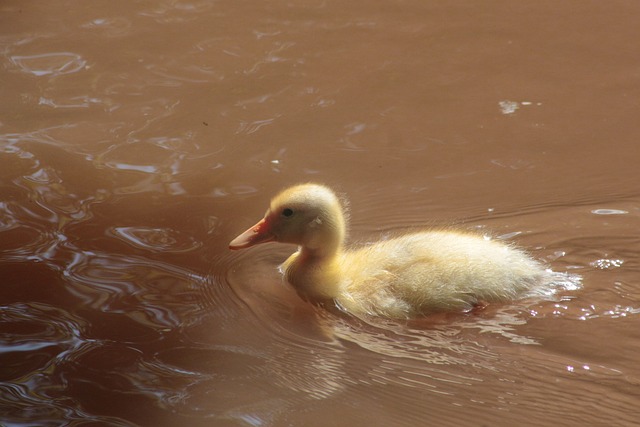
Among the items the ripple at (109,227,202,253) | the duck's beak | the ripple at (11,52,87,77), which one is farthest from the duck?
the ripple at (11,52,87,77)

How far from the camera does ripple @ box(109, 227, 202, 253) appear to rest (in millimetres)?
3508

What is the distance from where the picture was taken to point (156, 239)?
11.7 ft

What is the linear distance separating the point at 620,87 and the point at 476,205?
57.4 inches

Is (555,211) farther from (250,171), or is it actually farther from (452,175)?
(250,171)

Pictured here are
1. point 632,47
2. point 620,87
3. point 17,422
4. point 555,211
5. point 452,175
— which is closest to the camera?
point 17,422

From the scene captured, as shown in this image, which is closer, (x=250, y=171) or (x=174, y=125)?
(x=250, y=171)

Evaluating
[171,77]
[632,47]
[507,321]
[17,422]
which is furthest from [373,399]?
[632,47]

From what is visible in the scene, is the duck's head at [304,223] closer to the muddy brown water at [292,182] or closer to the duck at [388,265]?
the duck at [388,265]

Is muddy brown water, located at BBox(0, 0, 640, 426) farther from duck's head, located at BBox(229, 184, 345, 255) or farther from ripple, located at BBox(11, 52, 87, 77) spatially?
duck's head, located at BBox(229, 184, 345, 255)

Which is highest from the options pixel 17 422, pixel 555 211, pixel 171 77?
pixel 171 77

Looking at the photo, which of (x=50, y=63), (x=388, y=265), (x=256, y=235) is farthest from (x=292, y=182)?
(x=50, y=63)

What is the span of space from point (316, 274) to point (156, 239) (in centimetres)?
68

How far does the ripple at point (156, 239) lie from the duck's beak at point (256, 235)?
245 millimetres

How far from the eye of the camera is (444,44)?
16.9ft
